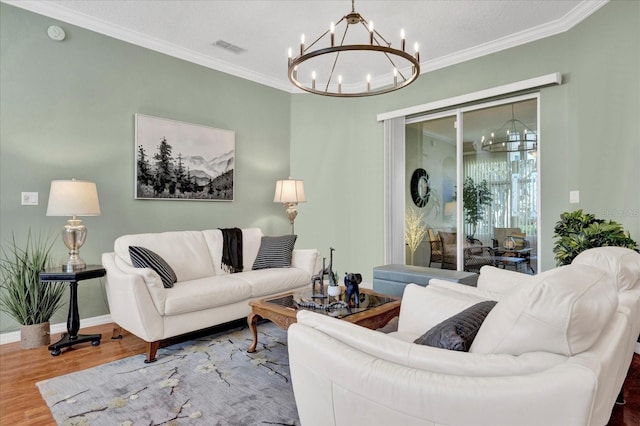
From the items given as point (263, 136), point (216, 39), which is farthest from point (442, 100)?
point (216, 39)

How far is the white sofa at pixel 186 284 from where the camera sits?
2.77 metres

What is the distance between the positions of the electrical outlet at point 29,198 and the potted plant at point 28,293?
0.90 ft

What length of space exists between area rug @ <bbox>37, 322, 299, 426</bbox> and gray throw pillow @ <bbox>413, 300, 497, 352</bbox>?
1.09 metres

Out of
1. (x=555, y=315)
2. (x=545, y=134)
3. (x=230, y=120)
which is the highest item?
(x=230, y=120)

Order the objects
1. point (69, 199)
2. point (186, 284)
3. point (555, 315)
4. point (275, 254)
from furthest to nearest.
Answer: point (275, 254)
point (186, 284)
point (69, 199)
point (555, 315)

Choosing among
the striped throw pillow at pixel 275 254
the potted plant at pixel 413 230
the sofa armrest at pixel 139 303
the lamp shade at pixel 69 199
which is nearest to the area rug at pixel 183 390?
the sofa armrest at pixel 139 303

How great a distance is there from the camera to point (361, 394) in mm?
1042

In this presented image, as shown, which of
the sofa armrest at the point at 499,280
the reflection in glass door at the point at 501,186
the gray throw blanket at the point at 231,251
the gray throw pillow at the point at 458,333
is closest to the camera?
the gray throw pillow at the point at 458,333

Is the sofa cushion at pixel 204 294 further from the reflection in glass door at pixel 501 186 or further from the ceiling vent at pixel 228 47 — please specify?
the reflection in glass door at pixel 501 186

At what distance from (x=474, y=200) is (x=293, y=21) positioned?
2.88m

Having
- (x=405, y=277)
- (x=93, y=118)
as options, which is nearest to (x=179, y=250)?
(x=93, y=118)

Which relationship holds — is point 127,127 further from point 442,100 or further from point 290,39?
point 442,100

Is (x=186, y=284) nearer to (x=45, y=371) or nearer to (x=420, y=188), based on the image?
(x=45, y=371)

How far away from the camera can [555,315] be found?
93cm
